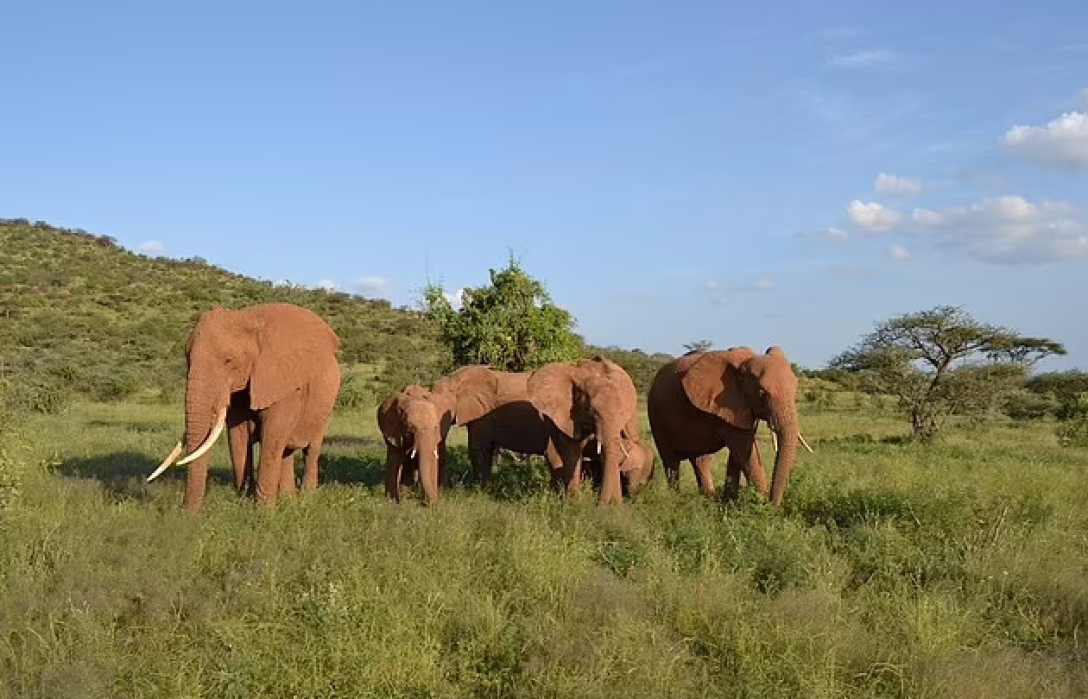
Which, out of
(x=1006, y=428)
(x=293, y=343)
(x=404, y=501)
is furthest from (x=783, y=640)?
(x=1006, y=428)

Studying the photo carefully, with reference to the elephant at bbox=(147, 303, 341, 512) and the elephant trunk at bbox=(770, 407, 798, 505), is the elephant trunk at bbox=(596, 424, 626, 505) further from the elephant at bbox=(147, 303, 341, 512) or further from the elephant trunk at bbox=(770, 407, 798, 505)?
the elephant at bbox=(147, 303, 341, 512)

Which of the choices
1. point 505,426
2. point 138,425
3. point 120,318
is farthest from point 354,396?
point 120,318

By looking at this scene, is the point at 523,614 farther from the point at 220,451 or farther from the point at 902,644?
the point at 220,451

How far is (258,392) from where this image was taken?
10523mm

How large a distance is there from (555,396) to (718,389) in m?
2.10

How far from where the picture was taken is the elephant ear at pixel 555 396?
12.0 m

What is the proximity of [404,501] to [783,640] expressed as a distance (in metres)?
5.39

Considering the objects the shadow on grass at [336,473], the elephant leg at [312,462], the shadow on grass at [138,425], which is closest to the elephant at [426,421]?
the shadow on grass at [336,473]

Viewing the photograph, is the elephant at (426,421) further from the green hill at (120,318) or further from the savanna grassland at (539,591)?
the green hill at (120,318)

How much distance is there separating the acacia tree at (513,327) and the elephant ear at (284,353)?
748 centimetres

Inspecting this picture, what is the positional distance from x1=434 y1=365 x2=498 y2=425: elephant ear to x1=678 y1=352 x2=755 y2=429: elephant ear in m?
3.04

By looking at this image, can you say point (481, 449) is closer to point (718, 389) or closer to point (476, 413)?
point (476, 413)

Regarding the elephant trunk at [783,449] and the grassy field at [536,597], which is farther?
the elephant trunk at [783,449]

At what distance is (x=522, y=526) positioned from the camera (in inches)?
345
